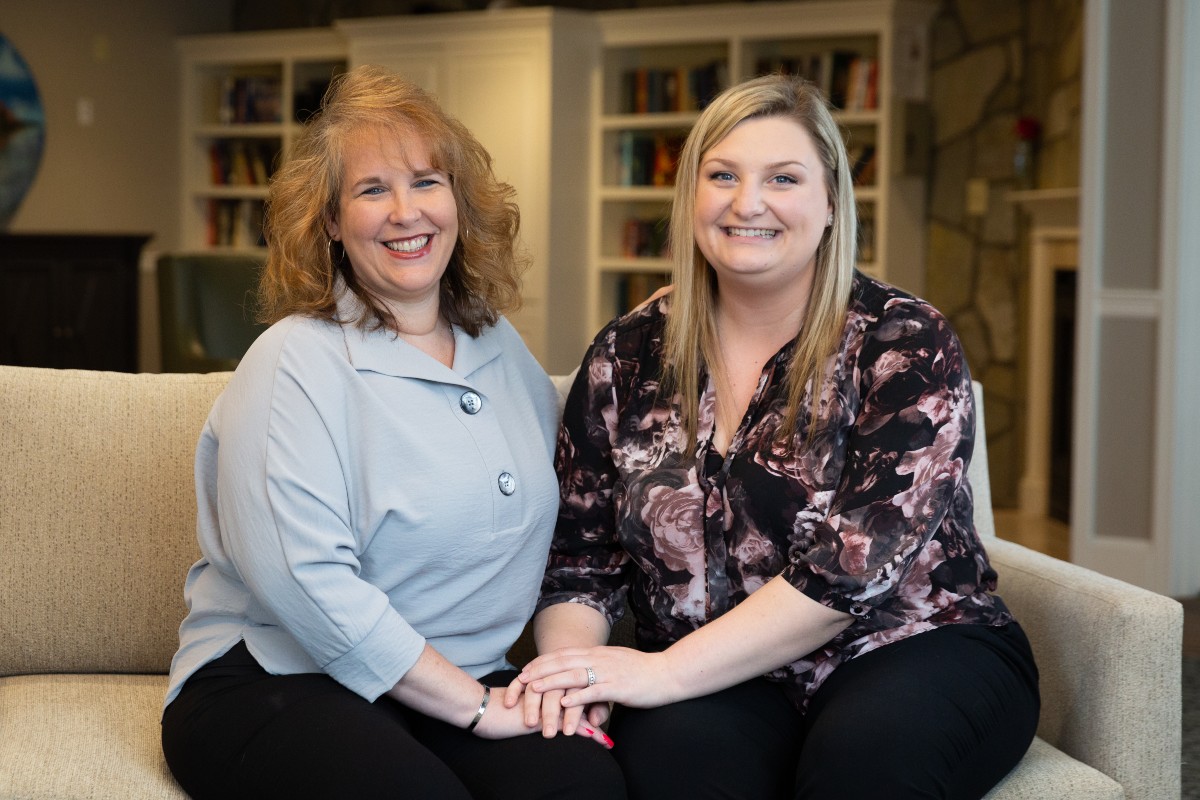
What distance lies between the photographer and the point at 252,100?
24.8 feet

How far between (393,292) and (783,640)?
2.16 feet

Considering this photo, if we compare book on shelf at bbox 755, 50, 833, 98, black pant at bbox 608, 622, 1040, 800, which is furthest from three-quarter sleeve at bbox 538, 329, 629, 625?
book on shelf at bbox 755, 50, 833, 98

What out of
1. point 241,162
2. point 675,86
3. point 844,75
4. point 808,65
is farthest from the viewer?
point 241,162

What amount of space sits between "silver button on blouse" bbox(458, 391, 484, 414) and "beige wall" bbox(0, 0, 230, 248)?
5778 mm

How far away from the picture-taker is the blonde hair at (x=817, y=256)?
175 cm

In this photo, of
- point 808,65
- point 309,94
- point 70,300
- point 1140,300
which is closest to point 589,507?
point 1140,300

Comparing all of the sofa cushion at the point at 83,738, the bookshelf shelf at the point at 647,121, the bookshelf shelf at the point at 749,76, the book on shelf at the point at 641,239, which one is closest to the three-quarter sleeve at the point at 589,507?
the sofa cushion at the point at 83,738

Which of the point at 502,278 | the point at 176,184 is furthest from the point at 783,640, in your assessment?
the point at 176,184

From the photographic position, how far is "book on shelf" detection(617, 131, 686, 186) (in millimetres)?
6441

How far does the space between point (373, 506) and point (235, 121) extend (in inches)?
258

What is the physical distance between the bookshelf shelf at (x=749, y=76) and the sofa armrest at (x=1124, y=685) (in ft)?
12.0

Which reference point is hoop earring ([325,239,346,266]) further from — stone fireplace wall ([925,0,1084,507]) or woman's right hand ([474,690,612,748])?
stone fireplace wall ([925,0,1084,507])

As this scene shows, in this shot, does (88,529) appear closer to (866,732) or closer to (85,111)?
(866,732)

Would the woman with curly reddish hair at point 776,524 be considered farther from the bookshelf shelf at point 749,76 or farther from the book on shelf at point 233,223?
the book on shelf at point 233,223
